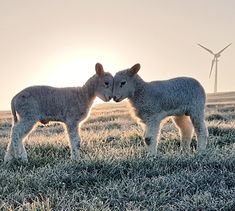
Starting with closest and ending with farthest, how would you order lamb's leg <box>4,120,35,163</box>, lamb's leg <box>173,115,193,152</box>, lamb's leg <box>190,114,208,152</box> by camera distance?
lamb's leg <box>4,120,35,163</box>, lamb's leg <box>190,114,208,152</box>, lamb's leg <box>173,115,193,152</box>

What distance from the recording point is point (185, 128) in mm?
9469

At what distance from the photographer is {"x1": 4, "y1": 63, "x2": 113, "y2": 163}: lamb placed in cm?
816

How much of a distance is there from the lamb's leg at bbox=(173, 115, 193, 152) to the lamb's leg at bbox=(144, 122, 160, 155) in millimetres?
1092

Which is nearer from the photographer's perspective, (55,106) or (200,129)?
(55,106)

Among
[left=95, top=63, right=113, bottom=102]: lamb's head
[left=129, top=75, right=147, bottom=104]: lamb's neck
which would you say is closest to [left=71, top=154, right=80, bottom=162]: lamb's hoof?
[left=95, top=63, right=113, bottom=102]: lamb's head

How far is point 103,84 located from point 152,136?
1.36 meters

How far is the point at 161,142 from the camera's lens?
9.80 m

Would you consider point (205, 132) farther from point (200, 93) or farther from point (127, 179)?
point (127, 179)

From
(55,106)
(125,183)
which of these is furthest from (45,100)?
(125,183)

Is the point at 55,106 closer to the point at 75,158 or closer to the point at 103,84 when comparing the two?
the point at 103,84

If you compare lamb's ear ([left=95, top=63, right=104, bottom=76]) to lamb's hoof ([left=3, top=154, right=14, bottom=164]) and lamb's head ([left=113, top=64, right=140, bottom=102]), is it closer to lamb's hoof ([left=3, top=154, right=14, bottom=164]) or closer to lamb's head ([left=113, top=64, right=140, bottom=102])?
lamb's head ([left=113, top=64, right=140, bottom=102])

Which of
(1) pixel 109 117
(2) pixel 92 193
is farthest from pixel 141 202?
(1) pixel 109 117

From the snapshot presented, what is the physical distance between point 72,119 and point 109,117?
12614mm

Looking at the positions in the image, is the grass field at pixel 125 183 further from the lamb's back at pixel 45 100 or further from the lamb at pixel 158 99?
the lamb at pixel 158 99
